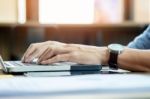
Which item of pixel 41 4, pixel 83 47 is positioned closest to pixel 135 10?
pixel 41 4

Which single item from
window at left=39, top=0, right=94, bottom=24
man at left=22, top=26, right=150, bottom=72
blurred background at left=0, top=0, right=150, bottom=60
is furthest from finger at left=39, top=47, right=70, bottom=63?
window at left=39, top=0, right=94, bottom=24

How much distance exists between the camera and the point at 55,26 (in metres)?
3.07

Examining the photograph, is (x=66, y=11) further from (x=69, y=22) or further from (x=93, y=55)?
(x=93, y=55)

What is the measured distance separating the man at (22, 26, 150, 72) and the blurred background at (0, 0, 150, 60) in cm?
174

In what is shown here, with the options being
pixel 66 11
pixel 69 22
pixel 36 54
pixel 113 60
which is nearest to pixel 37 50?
pixel 36 54

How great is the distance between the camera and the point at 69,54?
107cm

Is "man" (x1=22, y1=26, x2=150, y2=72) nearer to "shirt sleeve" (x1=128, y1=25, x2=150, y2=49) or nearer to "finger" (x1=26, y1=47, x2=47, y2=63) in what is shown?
"finger" (x1=26, y1=47, x2=47, y2=63)

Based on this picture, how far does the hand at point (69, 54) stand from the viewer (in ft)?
3.41

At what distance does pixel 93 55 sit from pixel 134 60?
0.47 feet

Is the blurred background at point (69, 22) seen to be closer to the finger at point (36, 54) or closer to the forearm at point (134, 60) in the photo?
the finger at point (36, 54)

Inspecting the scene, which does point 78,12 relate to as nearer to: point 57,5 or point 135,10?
point 57,5

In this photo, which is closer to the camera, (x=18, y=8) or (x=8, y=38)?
(x=8, y=38)

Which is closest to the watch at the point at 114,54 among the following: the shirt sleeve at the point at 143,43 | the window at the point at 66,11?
the shirt sleeve at the point at 143,43

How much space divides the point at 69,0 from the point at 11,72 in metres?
3.77
